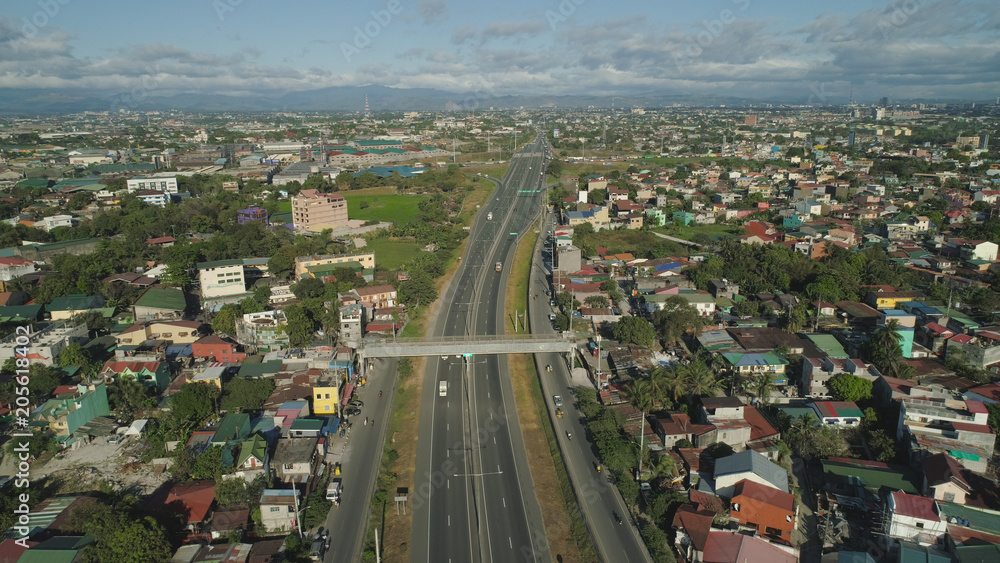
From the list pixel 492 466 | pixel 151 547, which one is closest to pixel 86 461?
pixel 151 547

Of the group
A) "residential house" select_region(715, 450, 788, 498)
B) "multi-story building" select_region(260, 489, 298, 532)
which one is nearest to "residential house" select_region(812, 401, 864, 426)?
"residential house" select_region(715, 450, 788, 498)

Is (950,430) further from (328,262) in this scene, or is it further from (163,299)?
(163,299)

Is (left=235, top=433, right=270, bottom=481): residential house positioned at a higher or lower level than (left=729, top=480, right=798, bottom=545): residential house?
higher

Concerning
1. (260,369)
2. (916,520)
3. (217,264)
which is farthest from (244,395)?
(916,520)

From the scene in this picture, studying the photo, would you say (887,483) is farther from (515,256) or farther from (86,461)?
(515,256)

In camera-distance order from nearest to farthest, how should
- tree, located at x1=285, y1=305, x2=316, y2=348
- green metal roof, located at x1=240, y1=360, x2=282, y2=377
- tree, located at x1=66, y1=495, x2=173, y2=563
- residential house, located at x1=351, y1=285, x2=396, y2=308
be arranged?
1. tree, located at x1=66, y1=495, x2=173, y2=563
2. green metal roof, located at x1=240, y1=360, x2=282, y2=377
3. tree, located at x1=285, y1=305, x2=316, y2=348
4. residential house, located at x1=351, y1=285, x2=396, y2=308

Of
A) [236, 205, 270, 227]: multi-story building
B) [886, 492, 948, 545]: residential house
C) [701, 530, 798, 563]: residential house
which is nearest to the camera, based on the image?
[701, 530, 798, 563]: residential house

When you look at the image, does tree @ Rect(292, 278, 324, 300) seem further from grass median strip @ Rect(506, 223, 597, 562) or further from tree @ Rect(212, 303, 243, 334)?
grass median strip @ Rect(506, 223, 597, 562)
